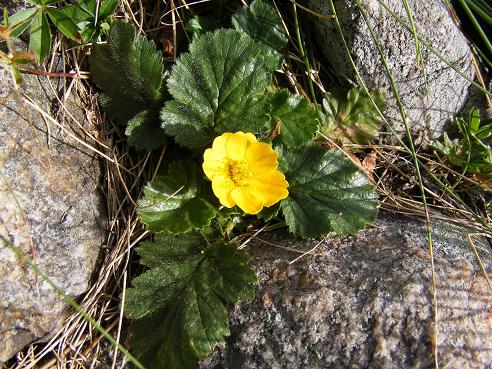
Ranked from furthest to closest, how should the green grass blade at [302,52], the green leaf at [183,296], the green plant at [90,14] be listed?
the green grass blade at [302,52]
the green plant at [90,14]
the green leaf at [183,296]

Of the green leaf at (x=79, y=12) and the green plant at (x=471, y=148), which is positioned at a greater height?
the green leaf at (x=79, y=12)

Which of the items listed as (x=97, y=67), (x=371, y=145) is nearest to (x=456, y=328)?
(x=371, y=145)

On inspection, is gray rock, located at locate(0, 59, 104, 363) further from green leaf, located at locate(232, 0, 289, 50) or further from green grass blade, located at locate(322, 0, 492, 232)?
green grass blade, located at locate(322, 0, 492, 232)

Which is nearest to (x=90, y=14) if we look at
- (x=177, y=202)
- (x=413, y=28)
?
(x=177, y=202)

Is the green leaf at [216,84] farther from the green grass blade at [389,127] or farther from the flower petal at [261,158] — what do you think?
the green grass blade at [389,127]

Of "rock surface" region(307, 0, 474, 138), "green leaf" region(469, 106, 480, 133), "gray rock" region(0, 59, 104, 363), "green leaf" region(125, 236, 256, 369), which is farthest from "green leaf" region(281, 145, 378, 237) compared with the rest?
"gray rock" region(0, 59, 104, 363)

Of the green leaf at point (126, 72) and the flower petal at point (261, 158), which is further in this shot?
the green leaf at point (126, 72)

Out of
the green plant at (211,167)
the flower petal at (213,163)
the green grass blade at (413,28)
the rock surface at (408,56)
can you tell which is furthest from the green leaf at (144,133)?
the green grass blade at (413,28)

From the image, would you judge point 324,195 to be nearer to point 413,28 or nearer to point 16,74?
point 413,28
